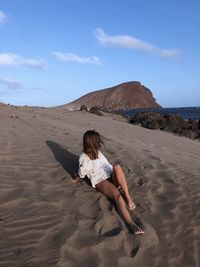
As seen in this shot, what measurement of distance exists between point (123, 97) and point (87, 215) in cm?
10575

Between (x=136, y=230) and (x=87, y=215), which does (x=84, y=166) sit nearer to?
(x=87, y=215)

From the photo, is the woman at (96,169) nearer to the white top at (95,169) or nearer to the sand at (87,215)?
the white top at (95,169)

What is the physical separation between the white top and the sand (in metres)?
0.18

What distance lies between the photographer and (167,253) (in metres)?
4.49

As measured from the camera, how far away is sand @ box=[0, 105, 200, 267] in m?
4.24

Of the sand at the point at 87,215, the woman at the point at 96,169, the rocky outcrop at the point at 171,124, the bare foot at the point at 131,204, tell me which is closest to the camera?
the sand at the point at 87,215

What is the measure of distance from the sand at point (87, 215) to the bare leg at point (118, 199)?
0.25ft

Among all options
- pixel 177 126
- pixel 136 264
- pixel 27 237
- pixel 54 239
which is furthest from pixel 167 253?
pixel 177 126

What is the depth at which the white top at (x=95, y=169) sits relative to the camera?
6.03m

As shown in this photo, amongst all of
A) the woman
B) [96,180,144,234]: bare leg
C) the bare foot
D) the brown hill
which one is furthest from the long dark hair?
the brown hill

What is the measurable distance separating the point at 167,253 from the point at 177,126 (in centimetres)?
1911

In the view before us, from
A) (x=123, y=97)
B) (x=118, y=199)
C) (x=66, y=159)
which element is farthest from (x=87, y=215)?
(x=123, y=97)

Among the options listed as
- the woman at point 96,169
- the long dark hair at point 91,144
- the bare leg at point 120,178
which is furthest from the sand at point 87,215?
the long dark hair at point 91,144

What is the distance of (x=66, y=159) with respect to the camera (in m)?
7.70
